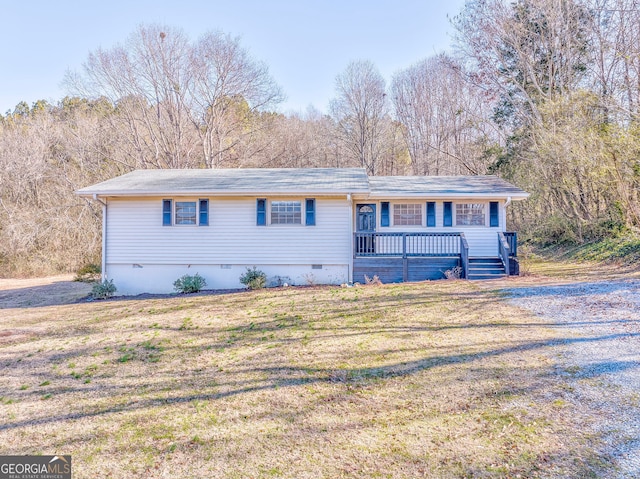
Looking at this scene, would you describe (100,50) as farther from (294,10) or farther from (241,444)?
(241,444)

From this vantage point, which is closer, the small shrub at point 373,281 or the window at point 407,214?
the small shrub at point 373,281

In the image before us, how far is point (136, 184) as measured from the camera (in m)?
11.8

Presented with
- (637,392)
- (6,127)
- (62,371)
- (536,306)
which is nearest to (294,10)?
(536,306)

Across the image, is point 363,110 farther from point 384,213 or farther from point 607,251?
point 607,251

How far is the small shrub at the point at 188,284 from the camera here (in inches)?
432

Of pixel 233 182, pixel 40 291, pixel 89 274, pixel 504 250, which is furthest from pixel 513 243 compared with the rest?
pixel 89 274

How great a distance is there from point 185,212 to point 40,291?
6164mm

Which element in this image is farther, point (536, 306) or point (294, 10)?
point (294, 10)

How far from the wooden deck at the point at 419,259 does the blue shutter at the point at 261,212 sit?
112 inches

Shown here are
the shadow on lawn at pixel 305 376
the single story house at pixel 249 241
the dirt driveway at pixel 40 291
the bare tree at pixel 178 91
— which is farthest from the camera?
the bare tree at pixel 178 91

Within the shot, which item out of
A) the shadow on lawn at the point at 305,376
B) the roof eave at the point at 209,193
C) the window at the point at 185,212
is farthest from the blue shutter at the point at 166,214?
the shadow on lawn at the point at 305,376

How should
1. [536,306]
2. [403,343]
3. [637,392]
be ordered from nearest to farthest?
[637,392]
[403,343]
[536,306]

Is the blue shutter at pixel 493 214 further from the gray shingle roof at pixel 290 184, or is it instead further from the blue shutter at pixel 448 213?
the blue shutter at pixel 448 213

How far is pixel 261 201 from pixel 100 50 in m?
18.7
